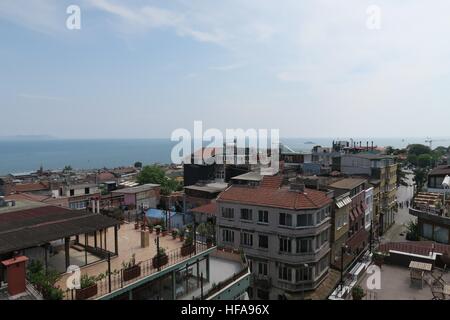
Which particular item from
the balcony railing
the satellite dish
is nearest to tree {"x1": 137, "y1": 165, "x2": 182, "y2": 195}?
the satellite dish

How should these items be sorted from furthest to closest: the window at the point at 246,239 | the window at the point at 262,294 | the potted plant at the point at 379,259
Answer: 1. the window at the point at 246,239
2. the window at the point at 262,294
3. the potted plant at the point at 379,259

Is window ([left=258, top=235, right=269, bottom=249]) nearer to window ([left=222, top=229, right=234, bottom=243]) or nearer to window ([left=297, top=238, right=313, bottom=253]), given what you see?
window ([left=297, top=238, right=313, bottom=253])

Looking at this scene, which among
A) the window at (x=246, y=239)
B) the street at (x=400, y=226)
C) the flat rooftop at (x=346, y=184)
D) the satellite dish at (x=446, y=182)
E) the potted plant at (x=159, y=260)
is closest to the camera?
the potted plant at (x=159, y=260)

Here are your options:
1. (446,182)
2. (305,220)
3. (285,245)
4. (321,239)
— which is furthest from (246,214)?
(446,182)

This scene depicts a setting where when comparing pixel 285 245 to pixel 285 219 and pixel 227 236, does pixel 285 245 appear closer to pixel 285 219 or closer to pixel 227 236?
pixel 285 219

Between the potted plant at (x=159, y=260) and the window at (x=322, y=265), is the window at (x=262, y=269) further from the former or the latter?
the potted plant at (x=159, y=260)

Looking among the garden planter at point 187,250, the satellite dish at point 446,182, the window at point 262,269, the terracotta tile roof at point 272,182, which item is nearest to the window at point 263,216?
the window at point 262,269
